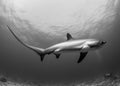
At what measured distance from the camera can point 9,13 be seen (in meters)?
26.6

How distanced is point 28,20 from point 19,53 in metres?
46.0

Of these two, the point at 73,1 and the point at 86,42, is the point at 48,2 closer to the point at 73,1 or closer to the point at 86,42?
the point at 73,1

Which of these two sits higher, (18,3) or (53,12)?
(18,3)

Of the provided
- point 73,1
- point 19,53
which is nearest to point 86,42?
point 73,1

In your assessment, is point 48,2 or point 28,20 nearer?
point 48,2

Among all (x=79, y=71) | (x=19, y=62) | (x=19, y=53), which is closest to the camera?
(x=19, y=53)

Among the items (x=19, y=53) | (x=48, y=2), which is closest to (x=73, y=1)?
(x=48, y=2)

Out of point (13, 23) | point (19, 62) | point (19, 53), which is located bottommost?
point (19, 62)

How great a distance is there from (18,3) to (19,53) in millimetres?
51303

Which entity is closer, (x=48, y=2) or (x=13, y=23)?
(x=48, y=2)

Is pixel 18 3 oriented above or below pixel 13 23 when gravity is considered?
above

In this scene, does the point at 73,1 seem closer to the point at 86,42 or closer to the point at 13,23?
the point at 13,23

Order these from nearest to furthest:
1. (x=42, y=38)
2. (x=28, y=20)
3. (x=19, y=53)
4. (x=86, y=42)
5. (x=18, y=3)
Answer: (x=86, y=42)
(x=18, y=3)
(x=28, y=20)
(x=42, y=38)
(x=19, y=53)

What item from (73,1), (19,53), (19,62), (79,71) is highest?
(73,1)
